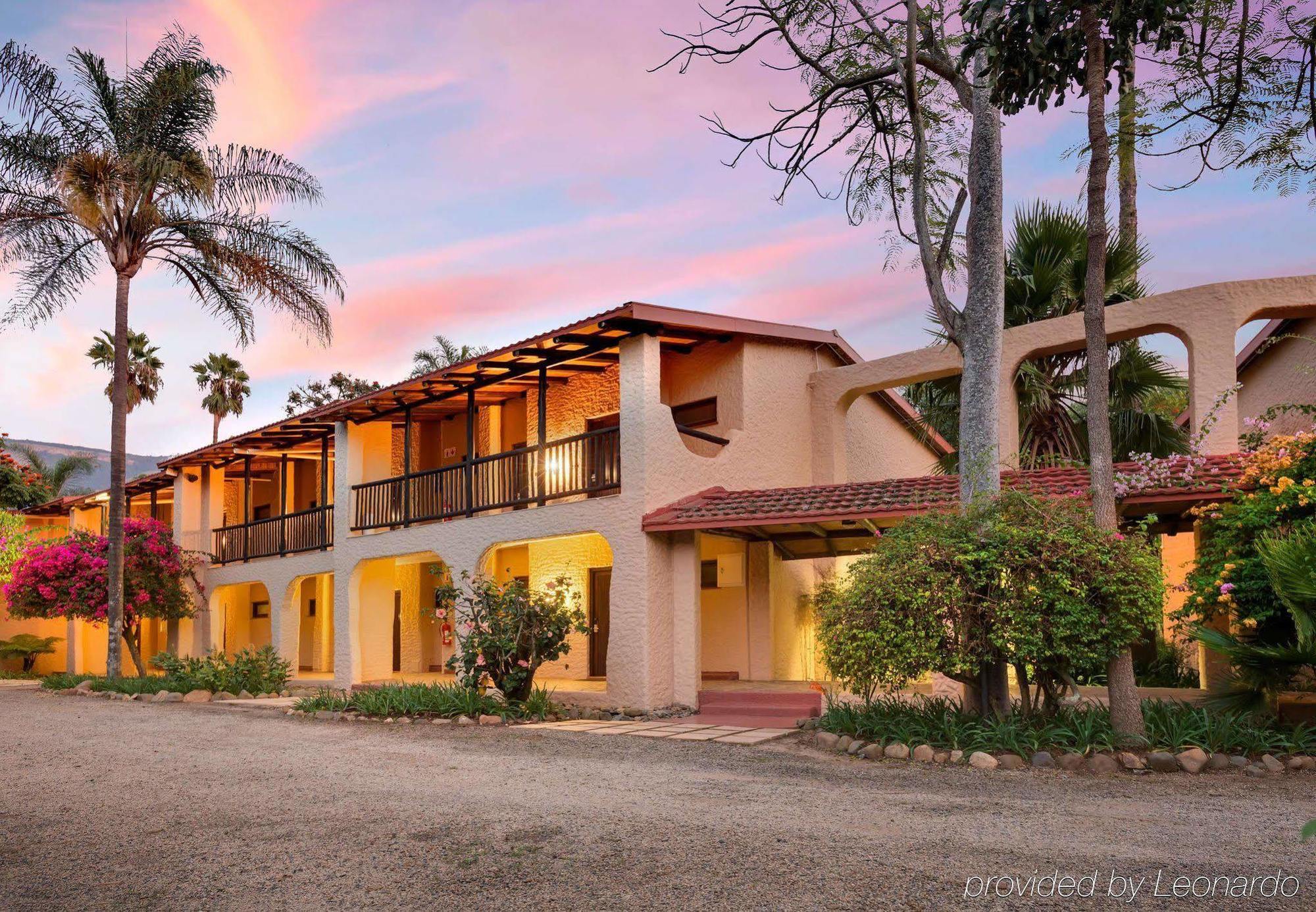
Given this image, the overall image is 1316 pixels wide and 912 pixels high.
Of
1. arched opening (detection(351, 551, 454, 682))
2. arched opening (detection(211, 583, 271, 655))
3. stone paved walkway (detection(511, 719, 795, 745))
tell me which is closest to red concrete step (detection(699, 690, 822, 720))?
stone paved walkway (detection(511, 719, 795, 745))

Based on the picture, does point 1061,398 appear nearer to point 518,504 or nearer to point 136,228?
point 518,504

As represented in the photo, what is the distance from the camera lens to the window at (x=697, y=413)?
17.4 metres

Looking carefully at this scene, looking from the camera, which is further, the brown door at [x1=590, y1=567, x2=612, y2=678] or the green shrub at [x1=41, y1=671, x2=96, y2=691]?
the green shrub at [x1=41, y1=671, x2=96, y2=691]

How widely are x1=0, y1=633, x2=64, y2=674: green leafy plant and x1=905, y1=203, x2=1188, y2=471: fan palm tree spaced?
27598 millimetres

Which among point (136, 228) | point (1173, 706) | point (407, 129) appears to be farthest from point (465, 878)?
point (136, 228)

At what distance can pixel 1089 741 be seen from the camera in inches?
383

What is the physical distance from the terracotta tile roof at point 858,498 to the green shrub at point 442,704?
2.87 meters

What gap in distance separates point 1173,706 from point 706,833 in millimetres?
6188

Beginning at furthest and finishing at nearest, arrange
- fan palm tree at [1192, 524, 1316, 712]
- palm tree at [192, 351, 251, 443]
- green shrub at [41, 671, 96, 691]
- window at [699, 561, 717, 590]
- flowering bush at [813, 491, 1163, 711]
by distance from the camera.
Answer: palm tree at [192, 351, 251, 443] → green shrub at [41, 671, 96, 691] → window at [699, 561, 717, 590] → flowering bush at [813, 491, 1163, 711] → fan palm tree at [1192, 524, 1316, 712]

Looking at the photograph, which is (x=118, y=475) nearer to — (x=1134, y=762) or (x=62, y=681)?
(x=62, y=681)

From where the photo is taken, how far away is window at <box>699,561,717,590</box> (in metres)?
18.1

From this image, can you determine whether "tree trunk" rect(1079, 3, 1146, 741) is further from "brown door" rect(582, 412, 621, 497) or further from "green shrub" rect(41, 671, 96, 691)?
"green shrub" rect(41, 671, 96, 691)

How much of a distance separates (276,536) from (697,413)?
447 inches

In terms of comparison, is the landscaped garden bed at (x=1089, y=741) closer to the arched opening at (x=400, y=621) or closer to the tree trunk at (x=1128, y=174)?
the tree trunk at (x=1128, y=174)
